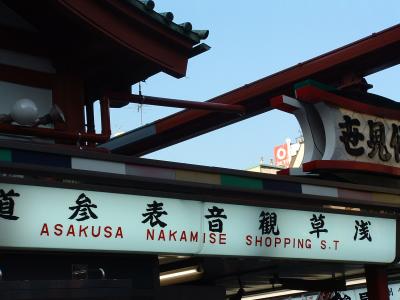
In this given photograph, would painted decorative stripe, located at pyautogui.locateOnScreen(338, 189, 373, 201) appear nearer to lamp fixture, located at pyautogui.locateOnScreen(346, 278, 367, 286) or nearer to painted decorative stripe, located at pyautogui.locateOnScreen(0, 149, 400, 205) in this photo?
painted decorative stripe, located at pyautogui.locateOnScreen(0, 149, 400, 205)

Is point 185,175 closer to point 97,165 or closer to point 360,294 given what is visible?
point 97,165

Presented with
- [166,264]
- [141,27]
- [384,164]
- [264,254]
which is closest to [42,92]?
[141,27]

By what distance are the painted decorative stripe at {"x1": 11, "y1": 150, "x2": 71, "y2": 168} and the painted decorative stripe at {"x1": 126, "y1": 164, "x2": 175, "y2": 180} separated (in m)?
0.68

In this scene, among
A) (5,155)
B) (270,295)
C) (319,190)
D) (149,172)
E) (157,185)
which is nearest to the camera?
(5,155)

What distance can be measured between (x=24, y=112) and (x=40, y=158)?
2.11m

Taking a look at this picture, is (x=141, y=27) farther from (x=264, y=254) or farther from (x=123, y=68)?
(x=264, y=254)

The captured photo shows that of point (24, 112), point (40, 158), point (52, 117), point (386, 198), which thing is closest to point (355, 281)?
point (386, 198)

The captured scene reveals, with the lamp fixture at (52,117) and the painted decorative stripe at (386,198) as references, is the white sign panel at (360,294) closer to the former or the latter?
the painted decorative stripe at (386,198)

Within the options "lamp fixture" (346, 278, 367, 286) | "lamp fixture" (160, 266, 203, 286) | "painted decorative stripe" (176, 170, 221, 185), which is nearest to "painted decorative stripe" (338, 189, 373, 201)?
"painted decorative stripe" (176, 170, 221, 185)

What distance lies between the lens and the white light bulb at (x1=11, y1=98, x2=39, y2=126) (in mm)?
7902

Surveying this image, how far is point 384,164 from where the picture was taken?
10430 mm

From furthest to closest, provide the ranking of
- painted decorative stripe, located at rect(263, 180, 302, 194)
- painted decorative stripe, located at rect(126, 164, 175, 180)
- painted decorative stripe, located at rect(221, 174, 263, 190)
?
1. painted decorative stripe, located at rect(263, 180, 302, 194)
2. painted decorative stripe, located at rect(221, 174, 263, 190)
3. painted decorative stripe, located at rect(126, 164, 175, 180)

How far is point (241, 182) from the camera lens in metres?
7.39

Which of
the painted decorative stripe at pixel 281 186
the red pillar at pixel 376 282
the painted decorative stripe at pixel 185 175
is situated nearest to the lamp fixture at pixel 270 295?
the red pillar at pixel 376 282
